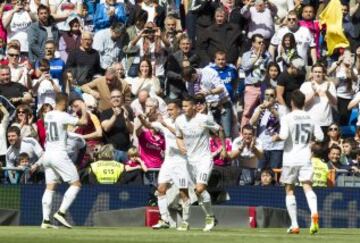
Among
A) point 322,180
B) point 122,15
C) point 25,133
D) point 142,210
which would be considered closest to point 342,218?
point 322,180

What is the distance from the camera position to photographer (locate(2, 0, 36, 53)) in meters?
30.5

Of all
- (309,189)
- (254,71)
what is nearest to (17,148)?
(254,71)

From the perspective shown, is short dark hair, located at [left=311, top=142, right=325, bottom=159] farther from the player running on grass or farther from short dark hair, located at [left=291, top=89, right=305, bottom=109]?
short dark hair, located at [left=291, top=89, right=305, bottom=109]

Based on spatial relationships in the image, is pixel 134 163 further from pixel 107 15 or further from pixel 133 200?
pixel 107 15

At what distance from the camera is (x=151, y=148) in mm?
26578

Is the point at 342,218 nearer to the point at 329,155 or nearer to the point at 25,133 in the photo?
the point at 329,155

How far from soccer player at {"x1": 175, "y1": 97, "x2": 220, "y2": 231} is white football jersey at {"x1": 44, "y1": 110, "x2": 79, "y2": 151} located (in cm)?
168

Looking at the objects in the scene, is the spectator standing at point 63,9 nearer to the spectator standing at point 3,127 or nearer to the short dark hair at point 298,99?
the spectator standing at point 3,127

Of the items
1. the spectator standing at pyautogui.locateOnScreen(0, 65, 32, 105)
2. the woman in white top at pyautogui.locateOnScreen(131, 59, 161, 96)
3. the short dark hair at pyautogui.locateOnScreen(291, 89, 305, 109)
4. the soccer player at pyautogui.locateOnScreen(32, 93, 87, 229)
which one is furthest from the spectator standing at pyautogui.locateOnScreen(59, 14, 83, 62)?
the short dark hair at pyautogui.locateOnScreen(291, 89, 305, 109)

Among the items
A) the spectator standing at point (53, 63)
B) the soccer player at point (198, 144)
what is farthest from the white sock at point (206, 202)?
the spectator standing at point (53, 63)

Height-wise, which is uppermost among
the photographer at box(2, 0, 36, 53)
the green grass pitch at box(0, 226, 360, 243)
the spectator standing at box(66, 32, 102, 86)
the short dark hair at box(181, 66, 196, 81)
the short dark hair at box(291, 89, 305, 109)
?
the photographer at box(2, 0, 36, 53)

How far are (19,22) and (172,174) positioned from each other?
861 cm

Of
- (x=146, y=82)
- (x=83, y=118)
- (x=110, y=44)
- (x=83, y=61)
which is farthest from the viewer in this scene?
(x=110, y=44)

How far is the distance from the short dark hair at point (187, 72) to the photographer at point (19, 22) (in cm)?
359
